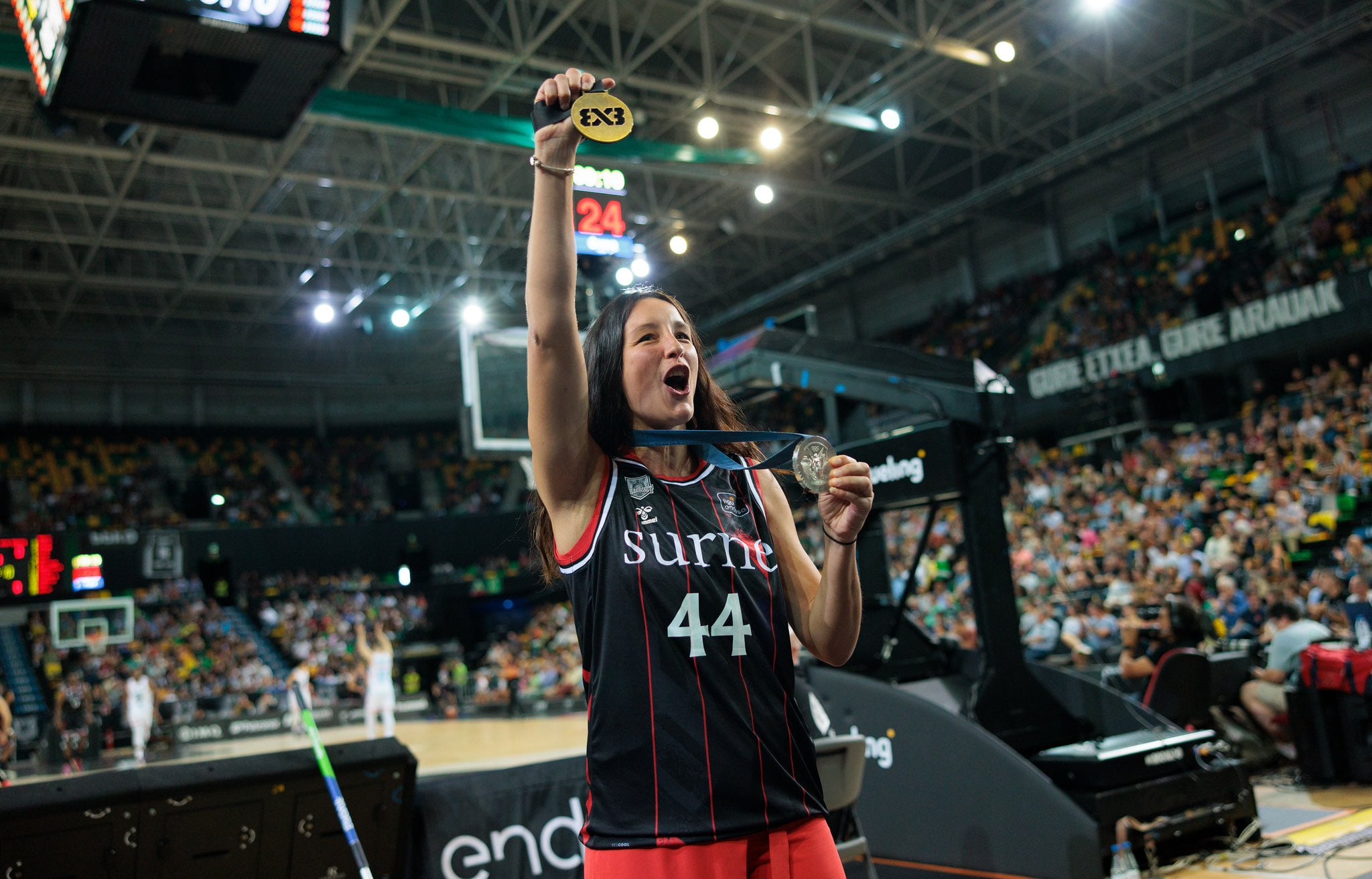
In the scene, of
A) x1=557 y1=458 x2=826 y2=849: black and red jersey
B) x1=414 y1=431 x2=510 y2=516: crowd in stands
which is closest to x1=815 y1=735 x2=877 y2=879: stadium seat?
x1=557 y1=458 x2=826 y2=849: black and red jersey

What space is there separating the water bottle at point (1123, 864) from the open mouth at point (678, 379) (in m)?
4.23

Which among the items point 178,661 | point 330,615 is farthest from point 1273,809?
point 330,615

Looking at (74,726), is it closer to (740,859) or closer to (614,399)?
(614,399)

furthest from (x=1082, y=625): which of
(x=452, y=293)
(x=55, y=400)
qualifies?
(x=55, y=400)

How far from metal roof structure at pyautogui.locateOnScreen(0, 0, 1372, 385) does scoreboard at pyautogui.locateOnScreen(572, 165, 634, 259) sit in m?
7.08

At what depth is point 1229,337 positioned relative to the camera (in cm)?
1806

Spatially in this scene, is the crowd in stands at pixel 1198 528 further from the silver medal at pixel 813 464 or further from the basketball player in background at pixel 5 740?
the basketball player in background at pixel 5 740

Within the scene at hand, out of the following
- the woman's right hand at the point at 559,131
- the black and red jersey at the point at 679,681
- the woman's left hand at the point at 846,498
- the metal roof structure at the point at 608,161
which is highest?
the metal roof structure at the point at 608,161

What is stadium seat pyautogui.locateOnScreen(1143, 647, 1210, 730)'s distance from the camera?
729 centimetres

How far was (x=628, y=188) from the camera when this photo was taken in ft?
72.4

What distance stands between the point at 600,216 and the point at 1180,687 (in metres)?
6.02

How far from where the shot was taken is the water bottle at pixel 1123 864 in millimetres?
4988

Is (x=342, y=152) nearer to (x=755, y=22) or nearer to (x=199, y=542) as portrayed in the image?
(x=755, y=22)

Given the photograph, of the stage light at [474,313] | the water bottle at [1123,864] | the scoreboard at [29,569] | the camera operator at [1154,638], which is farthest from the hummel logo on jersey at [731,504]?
the scoreboard at [29,569]
